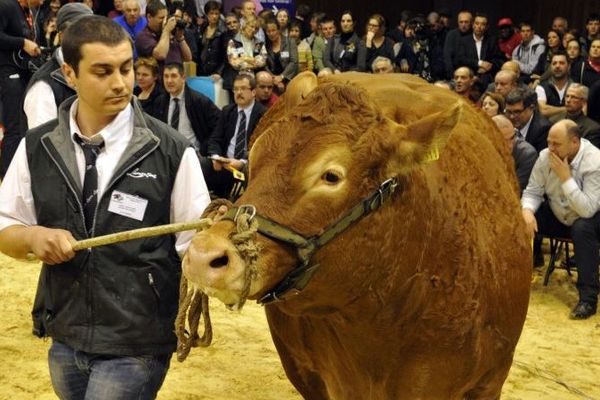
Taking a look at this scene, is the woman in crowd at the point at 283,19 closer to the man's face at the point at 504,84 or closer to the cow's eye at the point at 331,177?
the man's face at the point at 504,84

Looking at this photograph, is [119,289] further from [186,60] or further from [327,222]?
[186,60]

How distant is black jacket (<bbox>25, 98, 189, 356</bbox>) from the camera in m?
2.73

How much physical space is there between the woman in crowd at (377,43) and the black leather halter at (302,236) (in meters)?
9.51

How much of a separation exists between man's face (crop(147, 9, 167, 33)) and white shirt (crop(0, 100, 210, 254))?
7237 millimetres

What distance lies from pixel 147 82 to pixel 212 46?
3.13m

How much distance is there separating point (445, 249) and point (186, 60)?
8.11m

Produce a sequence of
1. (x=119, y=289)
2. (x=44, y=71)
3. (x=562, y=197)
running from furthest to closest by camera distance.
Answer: (x=562, y=197), (x=44, y=71), (x=119, y=289)

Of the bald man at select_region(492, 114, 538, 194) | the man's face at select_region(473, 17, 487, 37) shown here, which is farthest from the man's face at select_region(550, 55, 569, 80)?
the bald man at select_region(492, 114, 538, 194)

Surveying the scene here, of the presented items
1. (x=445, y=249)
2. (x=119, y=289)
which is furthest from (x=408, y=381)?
(x=119, y=289)

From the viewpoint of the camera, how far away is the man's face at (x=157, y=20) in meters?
9.86

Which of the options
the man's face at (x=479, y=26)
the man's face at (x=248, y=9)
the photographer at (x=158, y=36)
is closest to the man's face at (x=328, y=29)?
the man's face at (x=248, y=9)

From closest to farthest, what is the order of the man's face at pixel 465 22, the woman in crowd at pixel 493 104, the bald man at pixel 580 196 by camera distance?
the bald man at pixel 580 196 < the woman in crowd at pixel 493 104 < the man's face at pixel 465 22

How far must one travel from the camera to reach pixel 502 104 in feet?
27.1

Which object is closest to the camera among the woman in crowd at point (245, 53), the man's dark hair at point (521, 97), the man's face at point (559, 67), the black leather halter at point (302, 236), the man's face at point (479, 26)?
the black leather halter at point (302, 236)
